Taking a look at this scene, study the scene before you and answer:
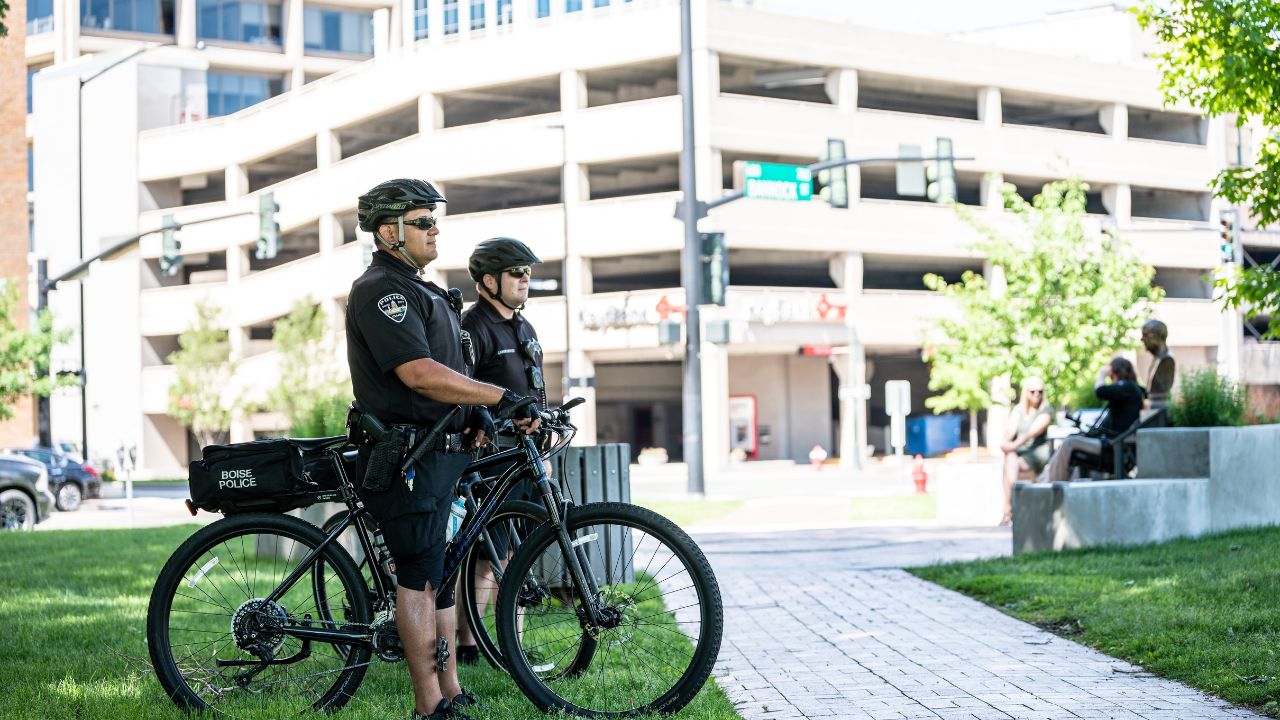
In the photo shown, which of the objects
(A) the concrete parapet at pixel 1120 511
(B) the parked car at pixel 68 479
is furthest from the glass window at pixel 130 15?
(A) the concrete parapet at pixel 1120 511

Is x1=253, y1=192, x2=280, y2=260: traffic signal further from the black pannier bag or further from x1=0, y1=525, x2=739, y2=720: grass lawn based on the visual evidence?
the black pannier bag

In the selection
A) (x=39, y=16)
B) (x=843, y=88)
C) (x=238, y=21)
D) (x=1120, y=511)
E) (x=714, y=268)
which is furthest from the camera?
(x=238, y=21)

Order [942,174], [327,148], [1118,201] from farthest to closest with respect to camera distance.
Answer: [327,148] → [1118,201] → [942,174]

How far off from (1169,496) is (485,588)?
23.6 feet

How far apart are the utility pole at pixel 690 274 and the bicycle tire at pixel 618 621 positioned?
68.7 feet

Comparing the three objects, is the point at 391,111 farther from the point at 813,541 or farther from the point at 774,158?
the point at 813,541

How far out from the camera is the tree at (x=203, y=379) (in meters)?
55.4

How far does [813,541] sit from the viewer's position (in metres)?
15.9

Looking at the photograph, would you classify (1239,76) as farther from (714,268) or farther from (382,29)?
(382,29)

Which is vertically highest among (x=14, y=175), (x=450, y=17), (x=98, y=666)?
(x=450, y=17)

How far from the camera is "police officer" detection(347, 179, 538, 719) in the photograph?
206 inches

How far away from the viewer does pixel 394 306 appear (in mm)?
5234

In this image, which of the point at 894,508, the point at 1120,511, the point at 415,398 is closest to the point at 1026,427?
the point at 1120,511

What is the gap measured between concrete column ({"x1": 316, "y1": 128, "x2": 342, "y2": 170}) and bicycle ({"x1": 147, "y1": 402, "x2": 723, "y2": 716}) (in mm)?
51555
